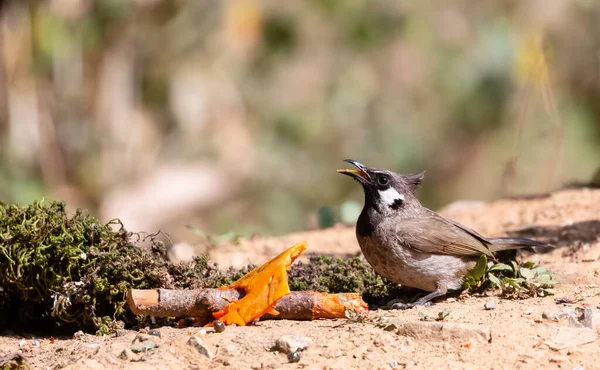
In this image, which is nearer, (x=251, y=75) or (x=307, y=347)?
(x=307, y=347)

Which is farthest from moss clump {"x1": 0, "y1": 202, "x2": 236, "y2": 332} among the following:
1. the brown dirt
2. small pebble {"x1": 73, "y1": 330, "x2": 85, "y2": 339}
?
the brown dirt

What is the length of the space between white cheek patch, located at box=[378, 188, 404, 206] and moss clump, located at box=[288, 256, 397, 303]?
50 cm

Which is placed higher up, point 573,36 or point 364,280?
point 573,36

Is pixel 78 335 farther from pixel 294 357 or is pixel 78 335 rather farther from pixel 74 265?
pixel 294 357

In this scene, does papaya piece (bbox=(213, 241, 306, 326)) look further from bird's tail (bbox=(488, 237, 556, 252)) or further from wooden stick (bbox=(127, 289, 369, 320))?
bird's tail (bbox=(488, 237, 556, 252))

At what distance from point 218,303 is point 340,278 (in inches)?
42.1

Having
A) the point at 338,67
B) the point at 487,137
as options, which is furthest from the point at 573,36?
the point at 338,67

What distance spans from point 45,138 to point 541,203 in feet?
24.2

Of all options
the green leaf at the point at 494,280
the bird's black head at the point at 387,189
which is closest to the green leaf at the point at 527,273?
the green leaf at the point at 494,280

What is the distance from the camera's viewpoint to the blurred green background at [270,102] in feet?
39.4

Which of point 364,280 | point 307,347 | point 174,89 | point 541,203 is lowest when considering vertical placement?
point 307,347

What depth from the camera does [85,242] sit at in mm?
5289

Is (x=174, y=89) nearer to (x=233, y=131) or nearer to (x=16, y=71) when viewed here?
(x=233, y=131)

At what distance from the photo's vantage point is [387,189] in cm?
617
